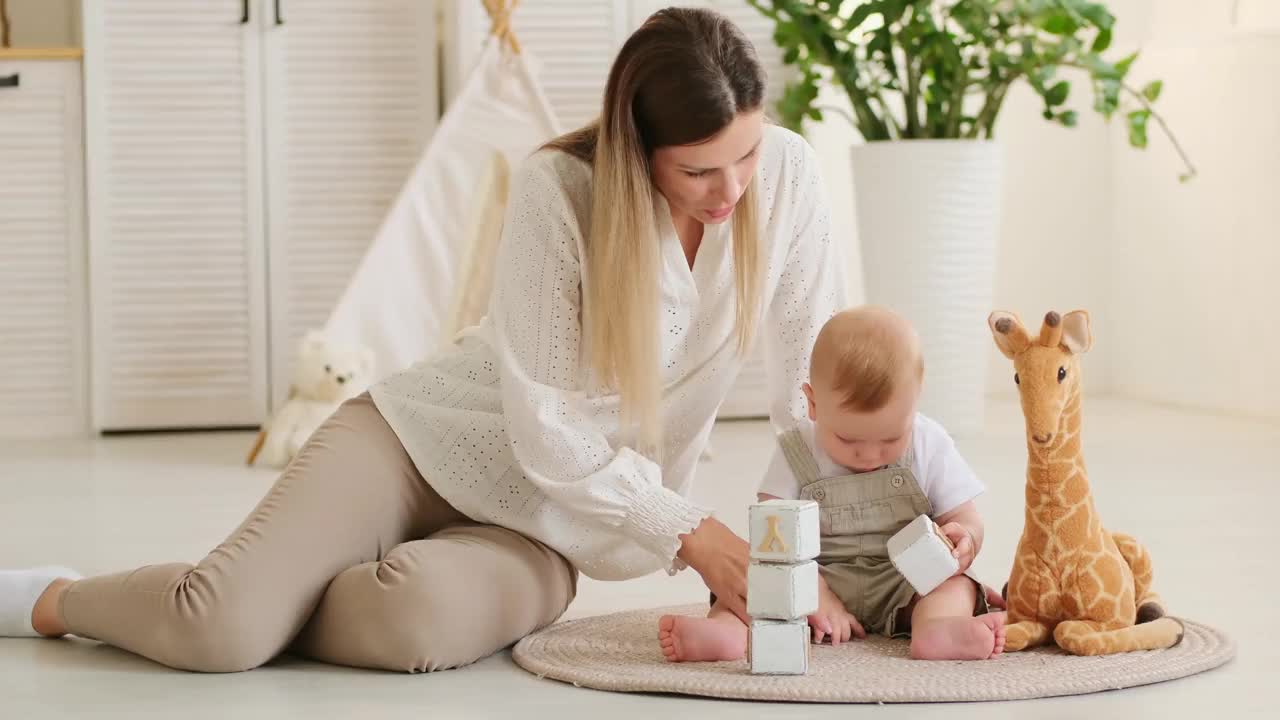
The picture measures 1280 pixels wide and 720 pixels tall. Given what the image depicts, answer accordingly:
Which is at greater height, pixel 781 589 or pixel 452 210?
pixel 452 210

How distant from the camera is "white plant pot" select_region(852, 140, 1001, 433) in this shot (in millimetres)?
3576

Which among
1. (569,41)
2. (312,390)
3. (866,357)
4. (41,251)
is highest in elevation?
(569,41)

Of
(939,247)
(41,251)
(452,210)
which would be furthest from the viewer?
(41,251)

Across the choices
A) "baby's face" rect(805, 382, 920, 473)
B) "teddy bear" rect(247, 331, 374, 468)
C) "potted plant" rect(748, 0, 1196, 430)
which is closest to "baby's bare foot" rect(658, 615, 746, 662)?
"baby's face" rect(805, 382, 920, 473)

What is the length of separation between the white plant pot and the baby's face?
6.63 feet

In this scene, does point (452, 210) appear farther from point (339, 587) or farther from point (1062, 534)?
point (1062, 534)

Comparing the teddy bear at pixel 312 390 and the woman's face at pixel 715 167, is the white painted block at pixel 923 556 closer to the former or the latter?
the woman's face at pixel 715 167

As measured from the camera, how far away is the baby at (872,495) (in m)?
1.50

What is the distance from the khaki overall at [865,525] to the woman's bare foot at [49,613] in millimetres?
792

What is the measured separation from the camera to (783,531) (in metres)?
1.37

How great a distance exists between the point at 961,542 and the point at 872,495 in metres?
0.11

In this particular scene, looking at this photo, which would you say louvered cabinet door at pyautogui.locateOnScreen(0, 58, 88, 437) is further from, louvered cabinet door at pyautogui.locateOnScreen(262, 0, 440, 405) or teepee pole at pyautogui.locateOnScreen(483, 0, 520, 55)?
teepee pole at pyautogui.locateOnScreen(483, 0, 520, 55)

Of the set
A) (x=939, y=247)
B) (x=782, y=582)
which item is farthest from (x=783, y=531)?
(x=939, y=247)

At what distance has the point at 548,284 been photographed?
1571 millimetres
